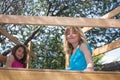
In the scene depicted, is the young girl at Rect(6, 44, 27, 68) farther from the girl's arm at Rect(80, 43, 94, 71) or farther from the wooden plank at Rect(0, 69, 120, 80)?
the wooden plank at Rect(0, 69, 120, 80)

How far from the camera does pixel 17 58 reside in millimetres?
4914

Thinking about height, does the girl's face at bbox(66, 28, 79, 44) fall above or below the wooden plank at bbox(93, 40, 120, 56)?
above

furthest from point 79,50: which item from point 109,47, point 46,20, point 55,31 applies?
point 55,31

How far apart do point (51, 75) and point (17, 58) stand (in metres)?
2.27

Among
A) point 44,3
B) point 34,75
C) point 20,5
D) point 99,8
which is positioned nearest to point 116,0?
point 99,8

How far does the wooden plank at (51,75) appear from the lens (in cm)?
270

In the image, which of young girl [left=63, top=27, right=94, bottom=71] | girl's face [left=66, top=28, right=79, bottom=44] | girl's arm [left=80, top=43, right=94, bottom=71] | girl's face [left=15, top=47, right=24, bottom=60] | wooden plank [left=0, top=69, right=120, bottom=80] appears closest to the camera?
wooden plank [left=0, top=69, right=120, bottom=80]

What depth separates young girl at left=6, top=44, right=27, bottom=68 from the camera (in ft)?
15.8

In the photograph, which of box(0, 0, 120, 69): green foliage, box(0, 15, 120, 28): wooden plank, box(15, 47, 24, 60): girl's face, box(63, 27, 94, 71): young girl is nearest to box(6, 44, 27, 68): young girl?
box(15, 47, 24, 60): girl's face

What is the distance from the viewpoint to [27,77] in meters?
2.71

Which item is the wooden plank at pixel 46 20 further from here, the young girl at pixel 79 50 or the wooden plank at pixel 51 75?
the wooden plank at pixel 51 75

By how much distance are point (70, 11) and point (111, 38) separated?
206 cm

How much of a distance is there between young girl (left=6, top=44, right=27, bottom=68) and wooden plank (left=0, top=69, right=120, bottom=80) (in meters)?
Result: 2.10

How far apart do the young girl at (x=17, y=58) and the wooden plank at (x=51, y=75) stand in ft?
6.89
